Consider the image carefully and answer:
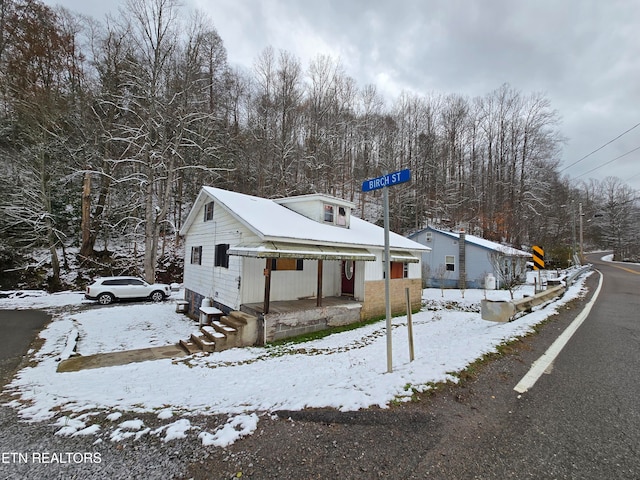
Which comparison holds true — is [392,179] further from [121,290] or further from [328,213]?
[121,290]

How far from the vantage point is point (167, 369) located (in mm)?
5648

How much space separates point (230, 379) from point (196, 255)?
8739 mm

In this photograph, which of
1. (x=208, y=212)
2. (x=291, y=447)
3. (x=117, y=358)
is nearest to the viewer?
(x=291, y=447)

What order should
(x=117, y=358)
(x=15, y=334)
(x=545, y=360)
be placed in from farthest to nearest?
(x=15, y=334) < (x=117, y=358) < (x=545, y=360)

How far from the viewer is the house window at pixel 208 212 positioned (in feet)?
37.4

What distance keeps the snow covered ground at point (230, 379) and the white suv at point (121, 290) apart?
5.95m

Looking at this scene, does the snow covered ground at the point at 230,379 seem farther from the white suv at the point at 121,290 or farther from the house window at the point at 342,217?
the white suv at the point at 121,290

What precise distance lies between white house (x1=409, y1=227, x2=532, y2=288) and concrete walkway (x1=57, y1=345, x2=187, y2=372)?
61.6 feet

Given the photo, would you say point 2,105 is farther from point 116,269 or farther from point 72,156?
point 116,269

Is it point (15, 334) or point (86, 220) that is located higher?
point (86, 220)

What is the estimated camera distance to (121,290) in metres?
14.5

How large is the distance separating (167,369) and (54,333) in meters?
6.03

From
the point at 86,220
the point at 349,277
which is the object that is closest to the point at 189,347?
the point at 349,277

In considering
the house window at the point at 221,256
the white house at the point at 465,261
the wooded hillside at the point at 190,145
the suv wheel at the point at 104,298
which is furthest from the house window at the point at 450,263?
the suv wheel at the point at 104,298
